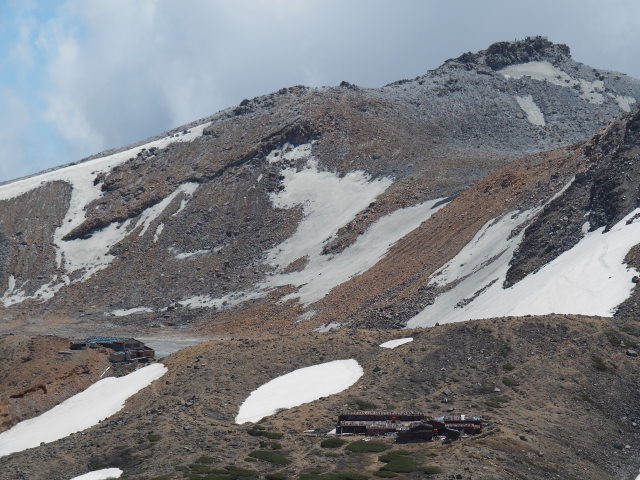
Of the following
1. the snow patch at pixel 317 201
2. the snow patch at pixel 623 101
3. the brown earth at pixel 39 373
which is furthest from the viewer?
the snow patch at pixel 623 101

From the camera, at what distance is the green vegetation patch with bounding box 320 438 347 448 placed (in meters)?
35.5

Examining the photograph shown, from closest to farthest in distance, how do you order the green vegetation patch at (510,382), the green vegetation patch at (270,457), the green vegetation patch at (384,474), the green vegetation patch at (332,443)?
the green vegetation patch at (384,474) → the green vegetation patch at (270,457) → the green vegetation patch at (332,443) → the green vegetation patch at (510,382)

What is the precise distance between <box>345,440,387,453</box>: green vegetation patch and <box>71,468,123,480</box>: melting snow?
28.7 feet

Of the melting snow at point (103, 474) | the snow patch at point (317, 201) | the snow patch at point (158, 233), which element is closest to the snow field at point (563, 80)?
the snow patch at point (317, 201)

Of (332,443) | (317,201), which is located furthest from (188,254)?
(332,443)

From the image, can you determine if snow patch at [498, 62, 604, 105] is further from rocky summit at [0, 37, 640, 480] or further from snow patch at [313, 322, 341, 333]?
snow patch at [313, 322, 341, 333]

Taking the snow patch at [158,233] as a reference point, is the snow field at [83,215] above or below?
above

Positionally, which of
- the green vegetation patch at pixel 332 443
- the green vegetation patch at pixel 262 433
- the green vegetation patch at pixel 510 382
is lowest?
the green vegetation patch at pixel 510 382

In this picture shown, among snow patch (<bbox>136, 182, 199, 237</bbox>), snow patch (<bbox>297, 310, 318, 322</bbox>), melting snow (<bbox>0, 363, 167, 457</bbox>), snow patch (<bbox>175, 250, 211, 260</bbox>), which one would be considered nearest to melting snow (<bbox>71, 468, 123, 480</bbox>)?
melting snow (<bbox>0, 363, 167, 457</bbox>)

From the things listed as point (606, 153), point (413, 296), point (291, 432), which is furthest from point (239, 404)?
point (606, 153)

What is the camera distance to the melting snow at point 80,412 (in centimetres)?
4781

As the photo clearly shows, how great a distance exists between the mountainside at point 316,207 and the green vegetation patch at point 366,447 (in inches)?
890

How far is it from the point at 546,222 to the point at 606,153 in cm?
1062

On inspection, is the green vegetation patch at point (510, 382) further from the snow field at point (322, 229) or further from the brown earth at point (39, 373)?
the snow field at point (322, 229)
